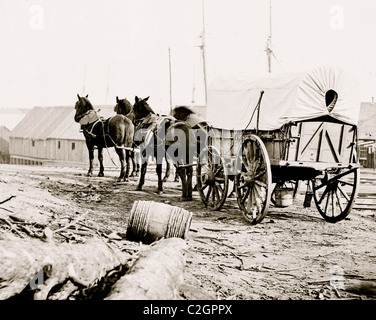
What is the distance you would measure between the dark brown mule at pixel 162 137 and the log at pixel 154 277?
18.8 ft

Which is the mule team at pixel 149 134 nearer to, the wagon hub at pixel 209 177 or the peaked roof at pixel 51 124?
the wagon hub at pixel 209 177

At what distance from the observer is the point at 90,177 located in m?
15.5

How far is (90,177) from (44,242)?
36.8 ft

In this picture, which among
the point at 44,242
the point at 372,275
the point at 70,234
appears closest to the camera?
the point at 44,242

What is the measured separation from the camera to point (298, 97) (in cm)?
754

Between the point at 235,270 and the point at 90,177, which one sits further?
the point at 90,177

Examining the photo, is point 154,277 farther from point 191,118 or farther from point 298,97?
point 191,118

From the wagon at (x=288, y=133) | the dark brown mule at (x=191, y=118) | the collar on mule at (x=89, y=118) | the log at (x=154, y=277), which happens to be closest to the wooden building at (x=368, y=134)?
the collar on mule at (x=89, y=118)

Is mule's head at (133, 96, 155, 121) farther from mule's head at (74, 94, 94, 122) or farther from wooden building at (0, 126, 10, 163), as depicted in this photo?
wooden building at (0, 126, 10, 163)

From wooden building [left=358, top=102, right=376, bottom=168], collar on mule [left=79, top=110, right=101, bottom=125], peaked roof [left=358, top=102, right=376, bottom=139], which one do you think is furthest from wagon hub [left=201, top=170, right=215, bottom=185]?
peaked roof [left=358, top=102, right=376, bottom=139]

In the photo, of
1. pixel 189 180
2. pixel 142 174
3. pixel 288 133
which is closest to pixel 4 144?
pixel 142 174
